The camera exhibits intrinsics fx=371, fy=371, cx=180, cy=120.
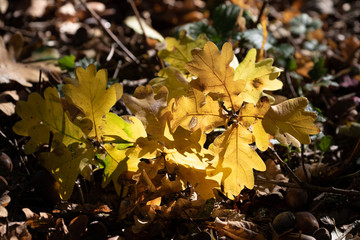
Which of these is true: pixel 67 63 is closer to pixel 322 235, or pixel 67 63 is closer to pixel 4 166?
pixel 4 166

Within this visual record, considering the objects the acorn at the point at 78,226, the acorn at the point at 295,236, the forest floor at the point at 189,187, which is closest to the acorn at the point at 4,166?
the forest floor at the point at 189,187

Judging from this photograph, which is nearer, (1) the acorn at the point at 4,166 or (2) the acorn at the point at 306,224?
(2) the acorn at the point at 306,224

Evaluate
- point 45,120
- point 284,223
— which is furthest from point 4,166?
point 284,223

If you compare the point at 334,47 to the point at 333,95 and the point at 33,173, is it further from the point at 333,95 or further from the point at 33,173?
the point at 33,173

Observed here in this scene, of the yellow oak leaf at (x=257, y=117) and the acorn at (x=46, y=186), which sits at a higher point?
the yellow oak leaf at (x=257, y=117)

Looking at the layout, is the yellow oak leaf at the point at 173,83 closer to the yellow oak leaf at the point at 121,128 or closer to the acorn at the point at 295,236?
the yellow oak leaf at the point at 121,128

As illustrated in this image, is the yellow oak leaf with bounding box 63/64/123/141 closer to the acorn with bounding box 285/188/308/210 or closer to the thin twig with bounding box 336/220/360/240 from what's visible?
the acorn with bounding box 285/188/308/210
